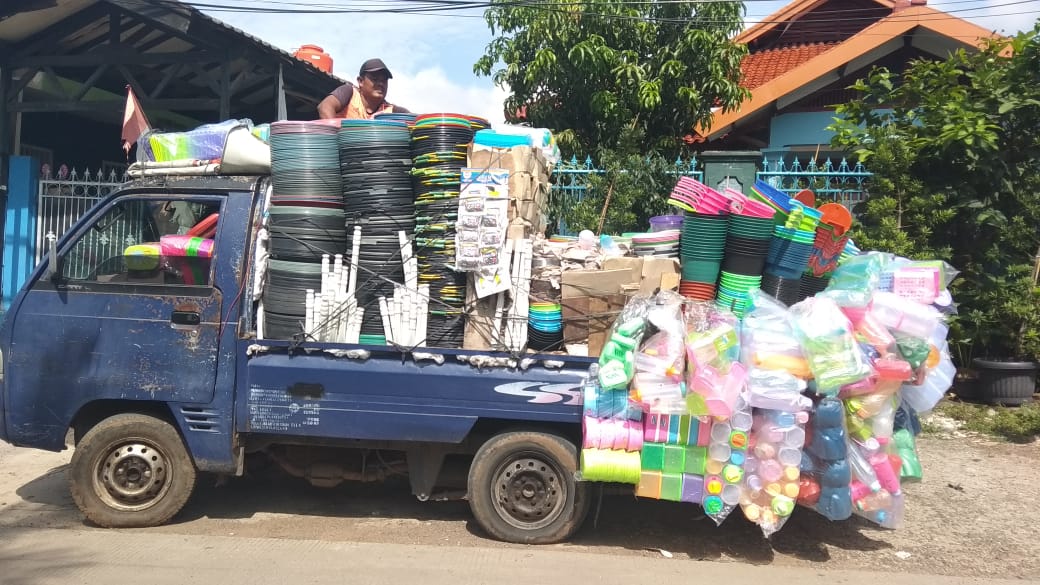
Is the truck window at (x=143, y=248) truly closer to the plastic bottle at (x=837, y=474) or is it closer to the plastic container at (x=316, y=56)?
the plastic bottle at (x=837, y=474)

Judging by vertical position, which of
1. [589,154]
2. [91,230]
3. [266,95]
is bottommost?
[91,230]

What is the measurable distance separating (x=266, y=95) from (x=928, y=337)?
1075 cm

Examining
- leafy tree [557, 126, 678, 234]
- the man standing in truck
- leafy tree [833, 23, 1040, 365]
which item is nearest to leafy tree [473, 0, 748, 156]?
leafy tree [557, 126, 678, 234]

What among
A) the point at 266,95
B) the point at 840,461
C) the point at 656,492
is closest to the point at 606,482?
the point at 656,492

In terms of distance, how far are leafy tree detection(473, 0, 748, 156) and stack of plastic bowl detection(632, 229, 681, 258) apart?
4.09 metres

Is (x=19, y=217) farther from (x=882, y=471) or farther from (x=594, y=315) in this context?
(x=882, y=471)

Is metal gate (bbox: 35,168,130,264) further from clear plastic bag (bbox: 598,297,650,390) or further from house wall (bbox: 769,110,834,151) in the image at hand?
house wall (bbox: 769,110,834,151)

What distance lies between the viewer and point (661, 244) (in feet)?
15.3

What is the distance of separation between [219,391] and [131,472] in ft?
2.55

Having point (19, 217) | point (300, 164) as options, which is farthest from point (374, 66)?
point (19, 217)

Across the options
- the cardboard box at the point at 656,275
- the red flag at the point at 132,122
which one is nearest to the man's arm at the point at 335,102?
the red flag at the point at 132,122

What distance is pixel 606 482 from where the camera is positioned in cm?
426

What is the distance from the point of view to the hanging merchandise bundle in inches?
153

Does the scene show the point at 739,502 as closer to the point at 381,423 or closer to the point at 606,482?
the point at 606,482
